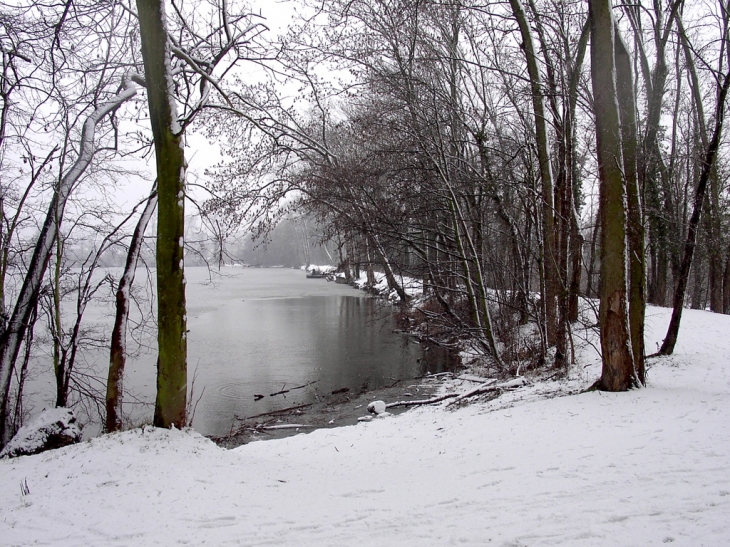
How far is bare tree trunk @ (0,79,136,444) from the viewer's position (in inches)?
300

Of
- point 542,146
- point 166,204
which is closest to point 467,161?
point 542,146

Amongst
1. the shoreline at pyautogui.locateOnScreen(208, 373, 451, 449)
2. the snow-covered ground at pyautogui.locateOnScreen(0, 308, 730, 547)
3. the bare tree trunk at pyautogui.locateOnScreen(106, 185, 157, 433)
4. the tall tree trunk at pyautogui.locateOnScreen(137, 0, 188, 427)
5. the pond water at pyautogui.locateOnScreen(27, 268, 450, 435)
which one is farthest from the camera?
the pond water at pyautogui.locateOnScreen(27, 268, 450, 435)

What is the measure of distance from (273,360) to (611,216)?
11.0m

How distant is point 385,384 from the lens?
12.2 metres

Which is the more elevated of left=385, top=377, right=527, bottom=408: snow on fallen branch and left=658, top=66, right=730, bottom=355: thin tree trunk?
left=658, top=66, right=730, bottom=355: thin tree trunk

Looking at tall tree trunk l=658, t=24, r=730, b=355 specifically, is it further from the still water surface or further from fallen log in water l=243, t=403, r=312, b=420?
fallen log in water l=243, t=403, r=312, b=420

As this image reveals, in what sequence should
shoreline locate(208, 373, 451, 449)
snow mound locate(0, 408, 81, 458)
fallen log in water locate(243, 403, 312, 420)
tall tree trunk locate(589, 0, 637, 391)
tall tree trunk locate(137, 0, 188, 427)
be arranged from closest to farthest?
tall tree trunk locate(137, 0, 188, 427), tall tree trunk locate(589, 0, 637, 391), snow mound locate(0, 408, 81, 458), shoreline locate(208, 373, 451, 449), fallen log in water locate(243, 403, 312, 420)

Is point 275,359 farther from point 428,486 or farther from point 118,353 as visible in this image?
point 428,486

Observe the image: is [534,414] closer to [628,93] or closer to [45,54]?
[628,93]

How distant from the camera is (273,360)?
14.8 meters

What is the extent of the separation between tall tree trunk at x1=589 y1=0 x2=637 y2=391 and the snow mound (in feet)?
25.7

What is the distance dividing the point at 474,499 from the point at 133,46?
8696 millimetres

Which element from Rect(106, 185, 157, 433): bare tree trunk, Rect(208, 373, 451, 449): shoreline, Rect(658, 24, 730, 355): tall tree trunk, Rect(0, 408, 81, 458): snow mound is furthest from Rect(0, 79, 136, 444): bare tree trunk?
Rect(658, 24, 730, 355): tall tree trunk

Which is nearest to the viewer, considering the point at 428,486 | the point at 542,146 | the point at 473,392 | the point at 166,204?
the point at 428,486
